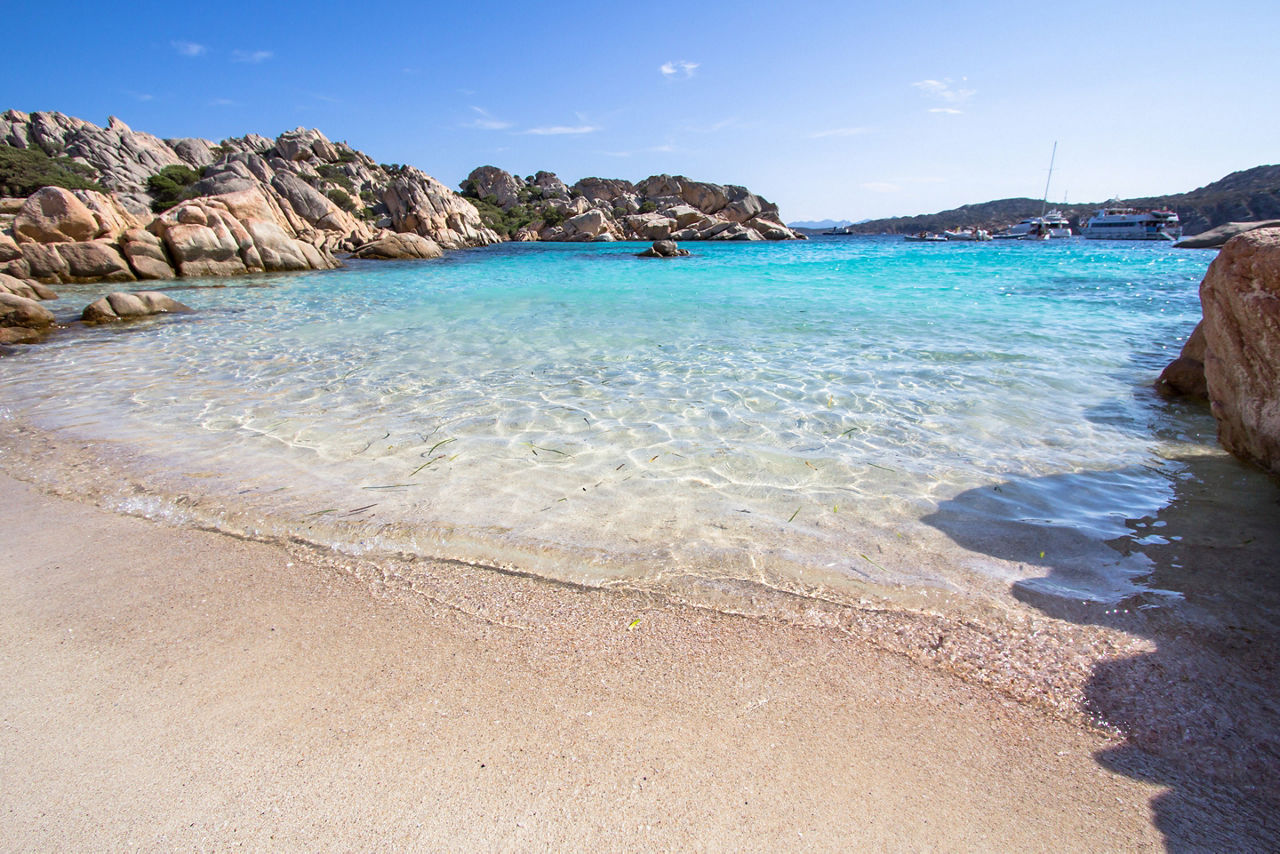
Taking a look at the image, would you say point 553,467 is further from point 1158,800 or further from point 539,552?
point 1158,800

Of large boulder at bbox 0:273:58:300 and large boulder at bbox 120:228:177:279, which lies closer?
large boulder at bbox 0:273:58:300

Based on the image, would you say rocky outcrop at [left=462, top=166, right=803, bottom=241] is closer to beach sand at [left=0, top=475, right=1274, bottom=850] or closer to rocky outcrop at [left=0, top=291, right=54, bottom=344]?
rocky outcrop at [left=0, top=291, right=54, bottom=344]

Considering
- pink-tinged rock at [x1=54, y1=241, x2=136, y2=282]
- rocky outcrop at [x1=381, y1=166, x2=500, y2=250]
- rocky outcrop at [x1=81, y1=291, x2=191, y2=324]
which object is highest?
rocky outcrop at [x1=381, y1=166, x2=500, y2=250]

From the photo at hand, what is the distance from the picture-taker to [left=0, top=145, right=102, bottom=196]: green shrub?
1441 inches

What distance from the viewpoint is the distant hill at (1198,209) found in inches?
3100

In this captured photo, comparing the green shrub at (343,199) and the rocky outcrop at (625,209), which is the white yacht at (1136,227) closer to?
the rocky outcrop at (625,209)

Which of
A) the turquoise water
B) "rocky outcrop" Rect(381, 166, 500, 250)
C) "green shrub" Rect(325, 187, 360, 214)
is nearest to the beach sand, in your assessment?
the turquoise water

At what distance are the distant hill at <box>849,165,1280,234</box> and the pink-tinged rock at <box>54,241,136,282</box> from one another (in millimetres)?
107741

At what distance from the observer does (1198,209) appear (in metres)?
84.1

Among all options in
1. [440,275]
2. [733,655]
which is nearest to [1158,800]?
[733,655]

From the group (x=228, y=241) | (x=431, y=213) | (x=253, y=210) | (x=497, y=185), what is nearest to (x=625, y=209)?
(x=497, y=185)

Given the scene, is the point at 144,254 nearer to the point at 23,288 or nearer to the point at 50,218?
the point at 50,218

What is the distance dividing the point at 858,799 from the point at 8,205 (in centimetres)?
3770

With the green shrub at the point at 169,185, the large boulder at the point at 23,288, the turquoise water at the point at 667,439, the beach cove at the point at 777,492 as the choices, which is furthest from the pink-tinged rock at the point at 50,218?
the green shrub at the point at 169,185
